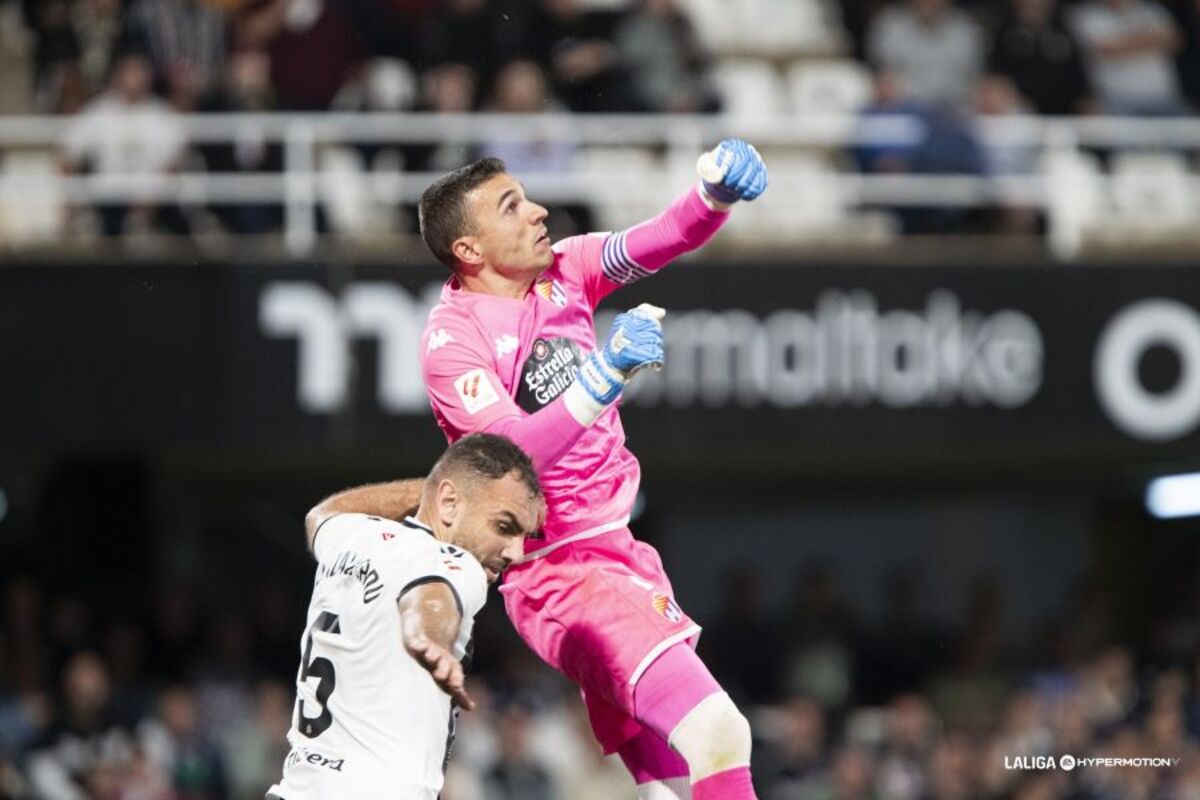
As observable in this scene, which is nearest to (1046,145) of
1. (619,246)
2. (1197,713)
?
(1197,713)

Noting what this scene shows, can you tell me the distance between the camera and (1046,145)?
15.8 metres

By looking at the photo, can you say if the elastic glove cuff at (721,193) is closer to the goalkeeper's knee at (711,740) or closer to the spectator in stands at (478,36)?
the goalkeeper's knee at (711,740)

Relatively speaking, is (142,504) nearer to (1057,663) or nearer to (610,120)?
(610,120)

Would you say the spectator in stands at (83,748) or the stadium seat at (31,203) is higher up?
the stadium seat at (31,203)

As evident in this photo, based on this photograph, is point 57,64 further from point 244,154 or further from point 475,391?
point 475,391

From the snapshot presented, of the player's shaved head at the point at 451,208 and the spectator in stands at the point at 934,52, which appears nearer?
the player's shaved head at the point at 451,208

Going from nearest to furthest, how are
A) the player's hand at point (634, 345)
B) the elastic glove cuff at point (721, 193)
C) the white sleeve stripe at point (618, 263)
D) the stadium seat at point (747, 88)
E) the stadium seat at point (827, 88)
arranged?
the player's hand at point (634, 345), the elastic glove cuff at point (721, 193), the white sleeve stripe at point (618, 263), the stadium seat at point (747, 88), the stadium seat at point (827, 88)

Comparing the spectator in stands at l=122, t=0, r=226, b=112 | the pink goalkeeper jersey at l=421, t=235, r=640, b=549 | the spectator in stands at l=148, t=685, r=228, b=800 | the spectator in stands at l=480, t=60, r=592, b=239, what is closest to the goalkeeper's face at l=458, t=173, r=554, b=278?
the pink goalkeeper jersey at l=421, t=235, r=640, b=549

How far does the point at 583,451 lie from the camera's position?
7.03m

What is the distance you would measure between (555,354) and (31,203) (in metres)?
8.86

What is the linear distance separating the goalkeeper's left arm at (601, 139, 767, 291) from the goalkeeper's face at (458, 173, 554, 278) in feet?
1.05

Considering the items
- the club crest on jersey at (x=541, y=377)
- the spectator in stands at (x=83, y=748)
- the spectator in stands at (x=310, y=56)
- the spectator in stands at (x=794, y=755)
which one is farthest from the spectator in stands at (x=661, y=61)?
the club crest on jersey at (x=541, y=377)

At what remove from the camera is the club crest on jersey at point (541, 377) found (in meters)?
7.00

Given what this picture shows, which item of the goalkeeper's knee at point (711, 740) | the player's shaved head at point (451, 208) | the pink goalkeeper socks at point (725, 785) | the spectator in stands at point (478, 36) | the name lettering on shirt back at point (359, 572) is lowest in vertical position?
the pink goalkeeper socks at point (725, 785)
